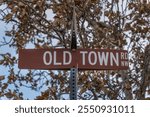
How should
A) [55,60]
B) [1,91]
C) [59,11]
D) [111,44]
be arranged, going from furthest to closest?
[1,91] < [59,11] < [111,44] < [55,60]

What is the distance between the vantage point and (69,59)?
5137 millimetres

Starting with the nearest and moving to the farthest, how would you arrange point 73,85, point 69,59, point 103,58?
1. point 73,85
2. point 69,59
3. point 103,58

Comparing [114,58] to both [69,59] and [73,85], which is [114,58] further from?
[73,85]

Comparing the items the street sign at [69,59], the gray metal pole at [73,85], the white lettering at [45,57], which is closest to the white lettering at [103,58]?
the street sign at [69,59]

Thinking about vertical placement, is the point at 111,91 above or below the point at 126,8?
below

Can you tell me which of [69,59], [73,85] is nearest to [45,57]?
[69,59]

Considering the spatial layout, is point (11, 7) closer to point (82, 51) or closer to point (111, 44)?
point (111, 44)

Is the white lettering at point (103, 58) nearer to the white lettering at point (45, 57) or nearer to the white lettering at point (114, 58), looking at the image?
the white lettering at point (114, 58)

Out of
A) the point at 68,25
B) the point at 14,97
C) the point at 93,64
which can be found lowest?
the point at 14,97

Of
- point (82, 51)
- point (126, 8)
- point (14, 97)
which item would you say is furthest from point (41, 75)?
point (82, 51)

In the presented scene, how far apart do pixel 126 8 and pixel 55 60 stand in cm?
548

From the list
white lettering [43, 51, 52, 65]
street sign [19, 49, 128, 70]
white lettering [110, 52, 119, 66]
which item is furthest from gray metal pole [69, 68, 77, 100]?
white lettering [110, 52, 119, 66]

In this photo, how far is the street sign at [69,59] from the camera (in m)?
5.14

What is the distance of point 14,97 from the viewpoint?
10000 millimetres
